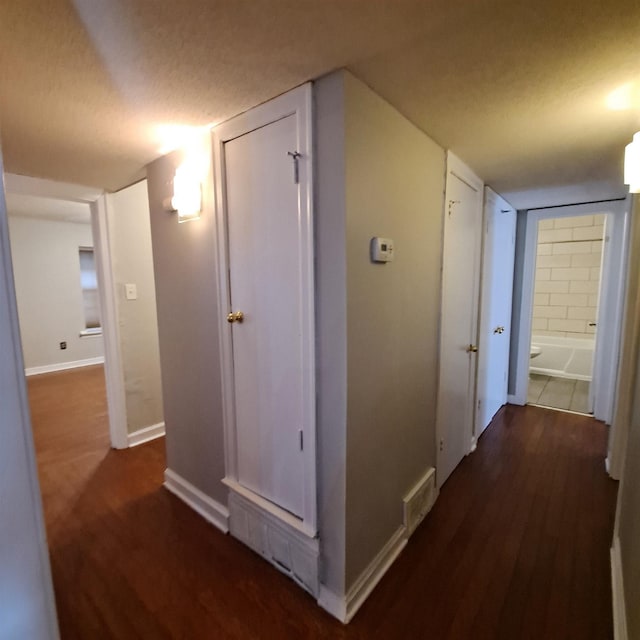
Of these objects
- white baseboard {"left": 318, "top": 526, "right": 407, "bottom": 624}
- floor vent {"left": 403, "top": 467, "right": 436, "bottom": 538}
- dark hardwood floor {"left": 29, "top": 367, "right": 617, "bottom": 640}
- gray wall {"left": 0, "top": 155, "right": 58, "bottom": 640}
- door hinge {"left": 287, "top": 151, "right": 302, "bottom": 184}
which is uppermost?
door hinge {"left": 287, "top": 151, "right": 302, "bottom": 184}

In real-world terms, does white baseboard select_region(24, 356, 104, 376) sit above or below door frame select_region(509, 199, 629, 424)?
below

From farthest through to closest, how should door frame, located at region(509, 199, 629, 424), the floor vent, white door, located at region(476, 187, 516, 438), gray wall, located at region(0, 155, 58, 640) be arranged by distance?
1. door frame, located at region(509, 199, 629, 424)
2. white door, located at region(476, 187, 516, 438)
3. the floor vent
4. gray wall, located at region(0, 155, 58, 640)

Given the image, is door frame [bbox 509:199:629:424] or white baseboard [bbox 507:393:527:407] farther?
white baseboard [bbox 507:393:527:407]

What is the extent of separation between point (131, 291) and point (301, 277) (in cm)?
204

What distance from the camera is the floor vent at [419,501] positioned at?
1761 millimetres

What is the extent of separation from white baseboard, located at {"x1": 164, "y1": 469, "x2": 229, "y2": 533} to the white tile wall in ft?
16.4

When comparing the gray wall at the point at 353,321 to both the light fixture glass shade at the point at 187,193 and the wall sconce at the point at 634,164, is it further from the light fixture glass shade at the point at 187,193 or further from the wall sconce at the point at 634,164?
the wall sconce at the point at 634,164

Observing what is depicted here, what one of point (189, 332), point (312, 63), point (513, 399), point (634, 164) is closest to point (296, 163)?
point (312, 63)

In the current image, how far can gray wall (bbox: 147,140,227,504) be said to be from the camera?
1.78m

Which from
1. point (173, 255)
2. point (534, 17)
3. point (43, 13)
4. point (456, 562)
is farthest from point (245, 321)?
point (456, 562)

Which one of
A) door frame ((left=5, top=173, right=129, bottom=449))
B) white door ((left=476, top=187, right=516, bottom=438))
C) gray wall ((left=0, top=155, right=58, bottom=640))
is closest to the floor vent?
white door ((left=476, top=187, right=516, bottom=438))

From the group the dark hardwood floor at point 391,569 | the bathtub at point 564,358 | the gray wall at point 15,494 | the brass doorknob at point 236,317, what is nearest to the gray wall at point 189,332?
the brass doorknob at point 236,317

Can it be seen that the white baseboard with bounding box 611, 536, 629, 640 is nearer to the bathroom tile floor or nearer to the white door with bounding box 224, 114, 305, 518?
the white door with bounding box 224, 114, 305, 518

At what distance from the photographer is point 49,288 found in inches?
195
